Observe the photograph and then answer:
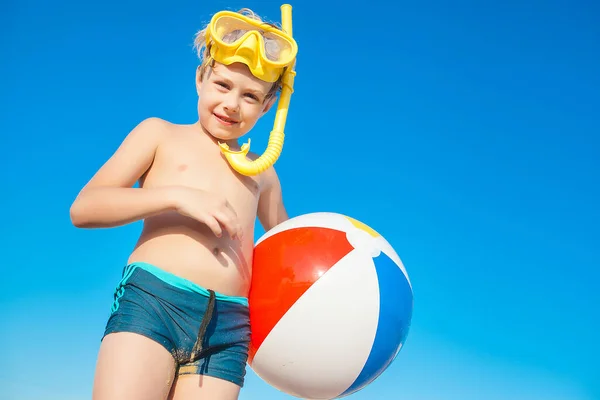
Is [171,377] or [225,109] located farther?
[225,109]

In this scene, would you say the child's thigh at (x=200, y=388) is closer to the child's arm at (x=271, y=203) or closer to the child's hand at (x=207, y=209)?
the child's hand at (x=207, y=209)

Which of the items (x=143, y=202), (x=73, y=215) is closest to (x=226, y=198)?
(x=143, y=202)

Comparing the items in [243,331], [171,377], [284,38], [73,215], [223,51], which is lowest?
[171,377]

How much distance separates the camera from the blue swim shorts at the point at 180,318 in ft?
8.62

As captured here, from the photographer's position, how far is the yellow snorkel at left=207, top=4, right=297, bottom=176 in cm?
313

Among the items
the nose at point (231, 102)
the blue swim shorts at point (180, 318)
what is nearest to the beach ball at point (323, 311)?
the blue swim shorts at point (180, 318)

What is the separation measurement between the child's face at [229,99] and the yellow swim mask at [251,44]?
0.05m

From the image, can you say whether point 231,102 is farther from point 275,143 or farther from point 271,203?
point 271,203

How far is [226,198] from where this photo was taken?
10.0 feet

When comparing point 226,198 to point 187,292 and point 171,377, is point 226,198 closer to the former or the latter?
point 187,292

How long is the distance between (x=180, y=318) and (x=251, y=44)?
1.45 metres

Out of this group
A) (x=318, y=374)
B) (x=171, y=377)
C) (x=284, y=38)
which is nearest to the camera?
(x=171, y=377)

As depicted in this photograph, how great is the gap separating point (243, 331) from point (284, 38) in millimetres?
1634

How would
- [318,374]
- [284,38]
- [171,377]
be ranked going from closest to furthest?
[171,377]
[318,374]
[284,38]
